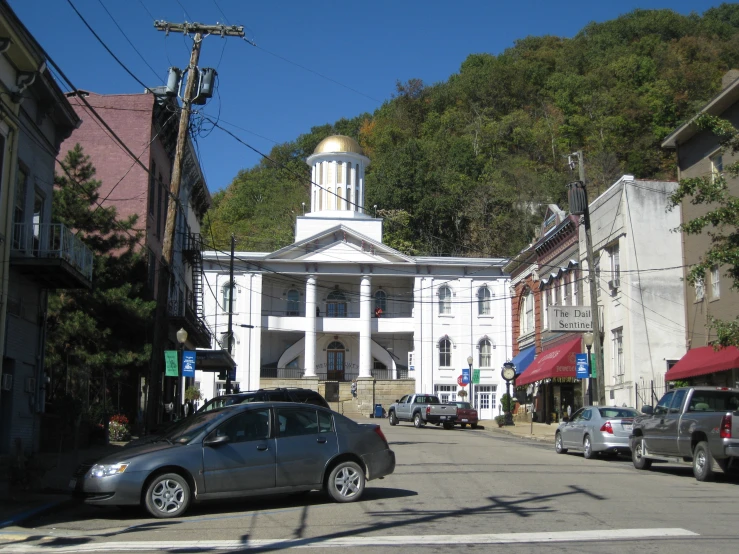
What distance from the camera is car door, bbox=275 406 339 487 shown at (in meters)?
12.1

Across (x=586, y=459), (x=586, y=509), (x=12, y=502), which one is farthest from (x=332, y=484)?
(x=586, y=459)

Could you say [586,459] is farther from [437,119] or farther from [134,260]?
[437,119]

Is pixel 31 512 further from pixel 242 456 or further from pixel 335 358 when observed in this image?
pixel 335 358

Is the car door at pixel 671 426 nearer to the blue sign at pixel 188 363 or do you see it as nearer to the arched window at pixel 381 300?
the blue sign at pixel 188 363

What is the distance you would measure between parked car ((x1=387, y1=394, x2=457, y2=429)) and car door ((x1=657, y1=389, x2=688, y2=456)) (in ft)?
75.6

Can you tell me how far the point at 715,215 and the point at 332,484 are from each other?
11.5m

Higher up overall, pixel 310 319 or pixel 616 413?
pixel 310 319

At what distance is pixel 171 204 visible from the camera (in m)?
20.8

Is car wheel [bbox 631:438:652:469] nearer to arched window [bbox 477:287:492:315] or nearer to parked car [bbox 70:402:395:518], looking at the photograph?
parked car [bbox 70:402:395:518]

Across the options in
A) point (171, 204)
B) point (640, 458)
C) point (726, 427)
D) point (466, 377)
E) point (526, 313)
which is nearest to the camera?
point (726, 427)

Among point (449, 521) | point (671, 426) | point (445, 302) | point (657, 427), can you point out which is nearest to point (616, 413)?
point (657, 427)

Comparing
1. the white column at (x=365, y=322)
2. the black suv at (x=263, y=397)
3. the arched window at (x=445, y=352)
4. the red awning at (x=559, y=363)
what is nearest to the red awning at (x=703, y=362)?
the red awning at (x=559, y=363)

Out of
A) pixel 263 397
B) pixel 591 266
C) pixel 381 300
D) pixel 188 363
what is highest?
pixel 381 300

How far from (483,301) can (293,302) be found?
13361 millimetres
